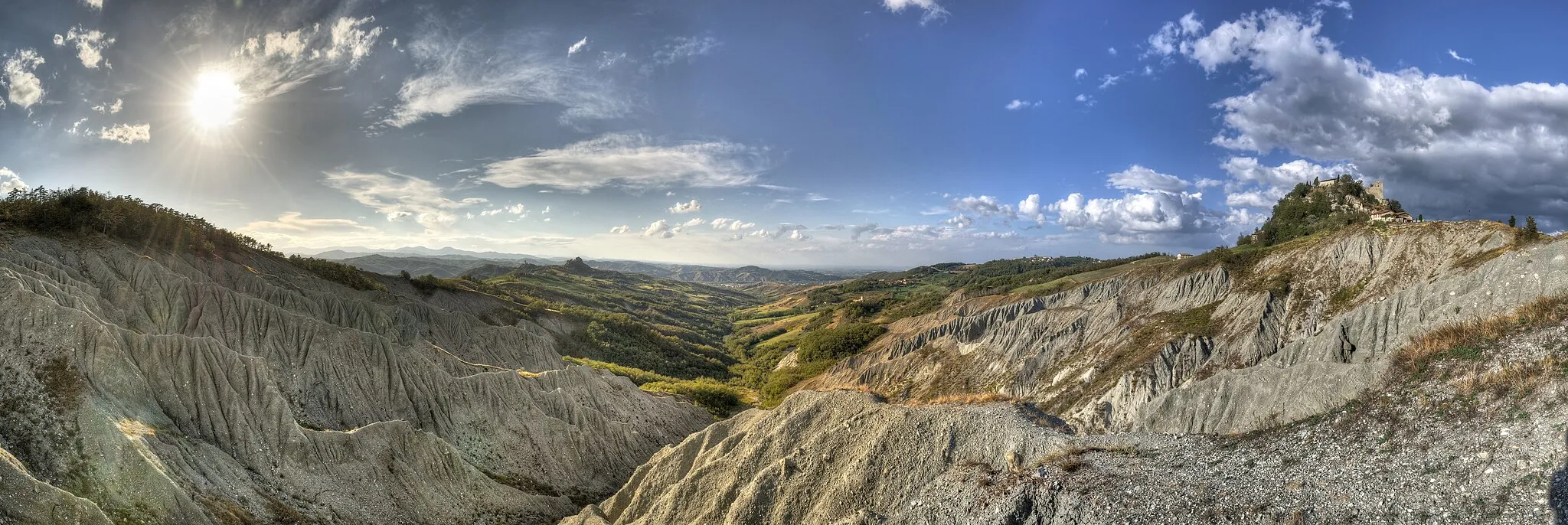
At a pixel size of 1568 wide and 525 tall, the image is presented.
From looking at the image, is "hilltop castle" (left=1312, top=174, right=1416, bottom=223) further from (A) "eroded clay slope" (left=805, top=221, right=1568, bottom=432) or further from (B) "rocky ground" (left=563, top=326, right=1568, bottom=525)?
(B) "rocky ground" (left=563, top=326, right=1568, bottom=525)

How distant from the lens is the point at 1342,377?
68.1 feet

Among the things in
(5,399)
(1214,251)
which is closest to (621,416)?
(5,399)

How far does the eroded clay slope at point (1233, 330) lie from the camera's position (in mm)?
26078

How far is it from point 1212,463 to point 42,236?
63.7m

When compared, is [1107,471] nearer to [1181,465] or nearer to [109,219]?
[1181,465]

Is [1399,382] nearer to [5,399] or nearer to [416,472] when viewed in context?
[416,472]

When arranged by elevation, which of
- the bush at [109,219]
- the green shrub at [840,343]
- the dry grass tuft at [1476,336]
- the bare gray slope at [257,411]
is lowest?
the green shrub at [840,343]

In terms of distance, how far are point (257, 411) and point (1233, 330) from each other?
194 ft

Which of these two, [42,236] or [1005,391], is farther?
[1005,391]

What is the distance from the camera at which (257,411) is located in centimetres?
2817

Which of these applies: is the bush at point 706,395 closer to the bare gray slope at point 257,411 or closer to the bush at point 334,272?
the bare gray slope at point 257,411

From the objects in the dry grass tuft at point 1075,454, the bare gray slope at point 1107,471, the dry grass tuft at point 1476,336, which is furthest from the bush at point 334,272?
the dry grass tuft at point 1476,336

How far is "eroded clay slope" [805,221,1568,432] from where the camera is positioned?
1027 inches

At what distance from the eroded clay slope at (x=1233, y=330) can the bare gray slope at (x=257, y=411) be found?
2223 cm
